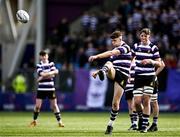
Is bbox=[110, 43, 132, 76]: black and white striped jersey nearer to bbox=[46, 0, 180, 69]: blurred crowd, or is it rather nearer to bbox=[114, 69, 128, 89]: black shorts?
bbox=[114, 69, 128, 89]: black shorts

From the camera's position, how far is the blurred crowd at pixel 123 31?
35094 millimetres

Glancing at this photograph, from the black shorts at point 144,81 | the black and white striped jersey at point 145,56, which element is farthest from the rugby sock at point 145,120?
the black and white striped jersey at point 145,56

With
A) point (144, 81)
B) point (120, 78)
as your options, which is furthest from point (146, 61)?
point (120, 78)

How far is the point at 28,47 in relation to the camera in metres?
43.3

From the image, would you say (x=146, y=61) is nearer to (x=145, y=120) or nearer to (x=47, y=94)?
(x=145, y=120)

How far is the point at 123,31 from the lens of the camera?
3662 centimetres

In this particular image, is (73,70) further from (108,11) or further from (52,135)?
(52,135)

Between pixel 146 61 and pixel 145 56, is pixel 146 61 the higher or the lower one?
the lower one

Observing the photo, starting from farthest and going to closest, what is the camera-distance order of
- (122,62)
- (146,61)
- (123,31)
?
(123,31), (122,62), (146,61)

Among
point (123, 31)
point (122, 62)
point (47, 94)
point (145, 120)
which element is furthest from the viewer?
point (123, 31)

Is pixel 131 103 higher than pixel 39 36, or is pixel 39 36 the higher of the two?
pixel 39 36

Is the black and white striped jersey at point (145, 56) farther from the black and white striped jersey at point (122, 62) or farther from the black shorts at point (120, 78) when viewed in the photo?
the black shorts at point (120, 78)

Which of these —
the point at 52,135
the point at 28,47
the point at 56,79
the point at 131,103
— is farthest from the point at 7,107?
the point at 52,135

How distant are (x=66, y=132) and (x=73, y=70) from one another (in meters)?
15.6
